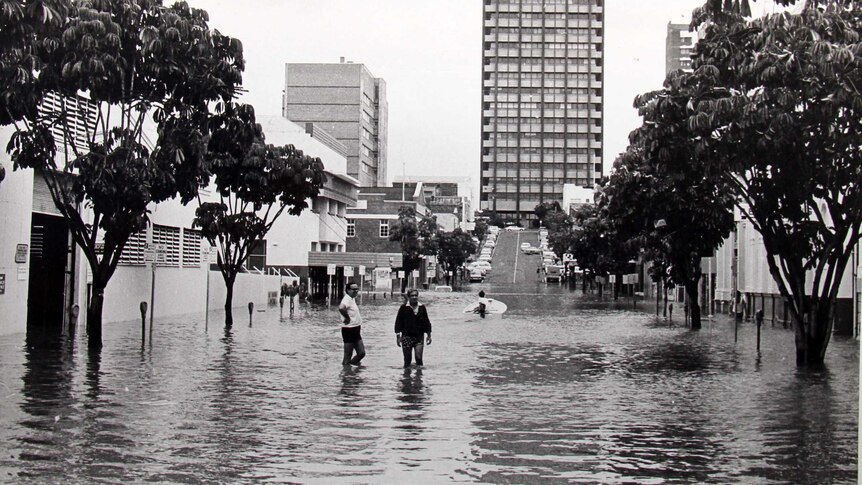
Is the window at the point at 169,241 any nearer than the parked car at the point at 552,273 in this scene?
Yes

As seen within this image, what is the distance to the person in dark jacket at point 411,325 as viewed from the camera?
830 inches

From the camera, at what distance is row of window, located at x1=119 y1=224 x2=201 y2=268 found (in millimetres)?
40844

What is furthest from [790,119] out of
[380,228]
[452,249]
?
[452,249]

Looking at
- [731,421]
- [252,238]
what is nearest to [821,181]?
[731,421]

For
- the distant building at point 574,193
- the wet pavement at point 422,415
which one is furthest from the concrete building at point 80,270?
the distant building at point 574,193

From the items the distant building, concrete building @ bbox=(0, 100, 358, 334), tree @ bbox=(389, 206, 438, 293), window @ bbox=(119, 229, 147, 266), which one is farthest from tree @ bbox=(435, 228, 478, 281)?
window @ bbox=(119, 229, 147, 266)

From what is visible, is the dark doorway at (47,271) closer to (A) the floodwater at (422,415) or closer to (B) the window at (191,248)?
(A) the floodwater at (422,415)

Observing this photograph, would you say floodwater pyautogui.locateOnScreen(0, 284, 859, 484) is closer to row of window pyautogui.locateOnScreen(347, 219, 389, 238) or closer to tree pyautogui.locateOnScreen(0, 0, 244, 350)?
tree pyautogui.locateOnScreen(0, 0, 244, 350)

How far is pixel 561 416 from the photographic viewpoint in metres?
14.7

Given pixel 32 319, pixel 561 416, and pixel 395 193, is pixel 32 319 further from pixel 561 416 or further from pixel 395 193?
pixel 395 193

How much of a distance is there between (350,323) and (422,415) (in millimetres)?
6841

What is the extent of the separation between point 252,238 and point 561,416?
2587cm

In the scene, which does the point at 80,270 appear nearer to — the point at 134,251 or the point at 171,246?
the point at 134,251

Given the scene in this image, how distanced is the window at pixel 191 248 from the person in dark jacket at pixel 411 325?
27907 mm
